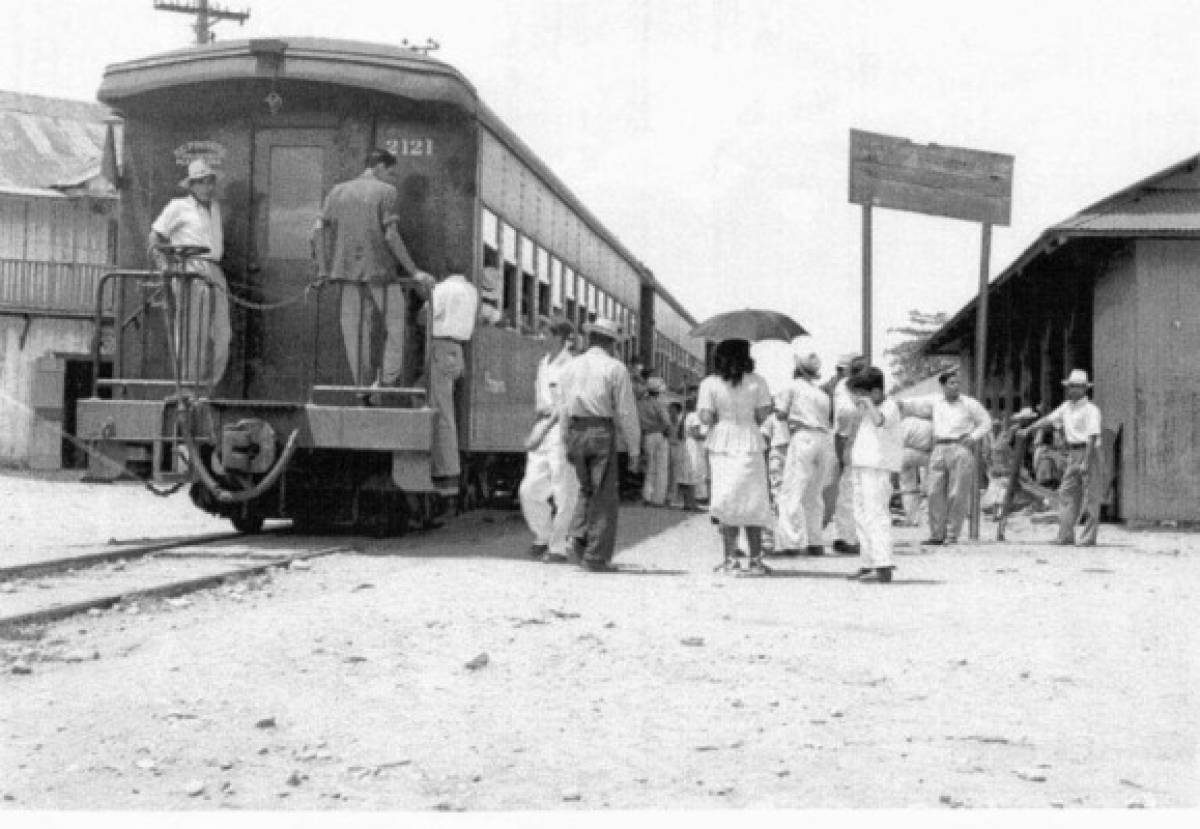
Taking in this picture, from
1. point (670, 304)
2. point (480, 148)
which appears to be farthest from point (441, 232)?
point (670, 304)

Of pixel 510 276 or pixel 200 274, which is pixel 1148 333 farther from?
pixel 200 274

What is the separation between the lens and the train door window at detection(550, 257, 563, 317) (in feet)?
46.8

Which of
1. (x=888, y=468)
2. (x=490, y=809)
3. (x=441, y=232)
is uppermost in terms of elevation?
(x=441, y=232)

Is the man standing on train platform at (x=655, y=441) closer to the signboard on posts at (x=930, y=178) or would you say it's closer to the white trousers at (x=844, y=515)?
the signboard on posts at (x=930, y=178)

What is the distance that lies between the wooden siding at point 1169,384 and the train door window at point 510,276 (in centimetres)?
758

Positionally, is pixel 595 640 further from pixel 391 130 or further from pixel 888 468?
pixel 391 130

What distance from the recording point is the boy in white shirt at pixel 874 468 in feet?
31.2

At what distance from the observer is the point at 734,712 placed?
5172 mm

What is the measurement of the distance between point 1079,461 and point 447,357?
6.59 meters

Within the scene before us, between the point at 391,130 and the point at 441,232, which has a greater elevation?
the point at 391,130

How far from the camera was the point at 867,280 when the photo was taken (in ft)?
49.9

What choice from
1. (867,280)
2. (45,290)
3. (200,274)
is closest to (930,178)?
(867,280)

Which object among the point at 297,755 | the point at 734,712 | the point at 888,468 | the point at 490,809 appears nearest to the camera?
the point at 490,809

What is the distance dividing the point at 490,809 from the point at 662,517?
13494 mm
